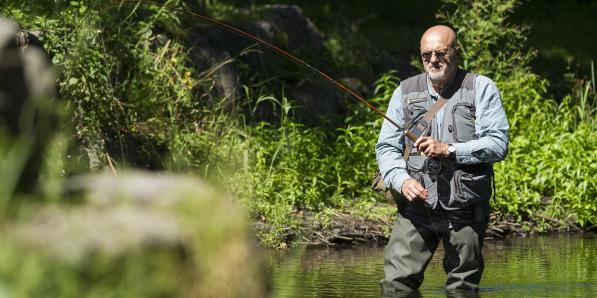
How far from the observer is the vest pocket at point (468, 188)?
→ 692cm

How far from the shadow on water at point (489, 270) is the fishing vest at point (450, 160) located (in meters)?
0.58

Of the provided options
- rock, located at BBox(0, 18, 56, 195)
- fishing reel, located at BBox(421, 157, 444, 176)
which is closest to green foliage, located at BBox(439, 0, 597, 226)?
fishing reel, located at BBox(421, 157, 444, 176)

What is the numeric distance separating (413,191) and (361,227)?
3.58 meters

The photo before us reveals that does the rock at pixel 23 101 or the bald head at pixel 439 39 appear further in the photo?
the bald head at pixel 439 39

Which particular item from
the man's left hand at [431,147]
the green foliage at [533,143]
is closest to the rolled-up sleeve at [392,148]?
the man's left hand at [431,147]

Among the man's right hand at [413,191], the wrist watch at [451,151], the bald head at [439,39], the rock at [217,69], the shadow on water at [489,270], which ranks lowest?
the shadow on water at [489,270]

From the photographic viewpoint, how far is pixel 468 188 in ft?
22.8

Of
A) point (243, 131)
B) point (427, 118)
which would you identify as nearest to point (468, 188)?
point (427, 118)

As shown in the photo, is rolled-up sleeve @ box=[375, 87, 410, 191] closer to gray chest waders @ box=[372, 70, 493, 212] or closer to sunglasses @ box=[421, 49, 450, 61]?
gray chest waders @ box=[372, 70, 493, 212]

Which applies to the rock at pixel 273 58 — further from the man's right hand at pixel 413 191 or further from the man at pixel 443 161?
the man's right hand at pixel 413 191

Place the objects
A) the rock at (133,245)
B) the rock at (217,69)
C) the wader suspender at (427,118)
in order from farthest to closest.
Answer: the rock at (217,69) → the wader suspender at (427,118) → the rock at (133,245)

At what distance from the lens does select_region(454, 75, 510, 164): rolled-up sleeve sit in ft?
22.3

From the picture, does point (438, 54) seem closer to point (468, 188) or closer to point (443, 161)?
point (443, 161)

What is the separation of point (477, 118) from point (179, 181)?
3.09m
